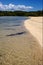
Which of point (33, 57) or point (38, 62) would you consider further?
point (33, 57)

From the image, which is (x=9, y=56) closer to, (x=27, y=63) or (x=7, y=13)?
(x=27, y=63)

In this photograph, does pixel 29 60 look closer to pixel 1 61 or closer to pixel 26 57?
pixel 26 57

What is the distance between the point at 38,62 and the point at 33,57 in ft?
2.17

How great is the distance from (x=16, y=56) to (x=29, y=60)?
2.51 feet

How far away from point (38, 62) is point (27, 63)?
0.39 meters

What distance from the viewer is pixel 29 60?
19.4ft

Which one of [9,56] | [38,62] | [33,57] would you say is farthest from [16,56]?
[38,62]

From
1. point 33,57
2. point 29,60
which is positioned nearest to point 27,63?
point 29,60

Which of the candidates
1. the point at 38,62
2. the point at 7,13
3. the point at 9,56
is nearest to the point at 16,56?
the point at 9,56

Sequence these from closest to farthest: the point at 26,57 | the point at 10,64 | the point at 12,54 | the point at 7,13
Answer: the point at 10,64 → the point at 26,57 → the point at 12,54 → the point at 7,13

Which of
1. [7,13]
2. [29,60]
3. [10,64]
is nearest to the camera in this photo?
[10,64]

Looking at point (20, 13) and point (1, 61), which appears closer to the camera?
point (1, 61)

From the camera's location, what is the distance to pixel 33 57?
247 inches

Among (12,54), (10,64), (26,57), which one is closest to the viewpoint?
(10,64)
